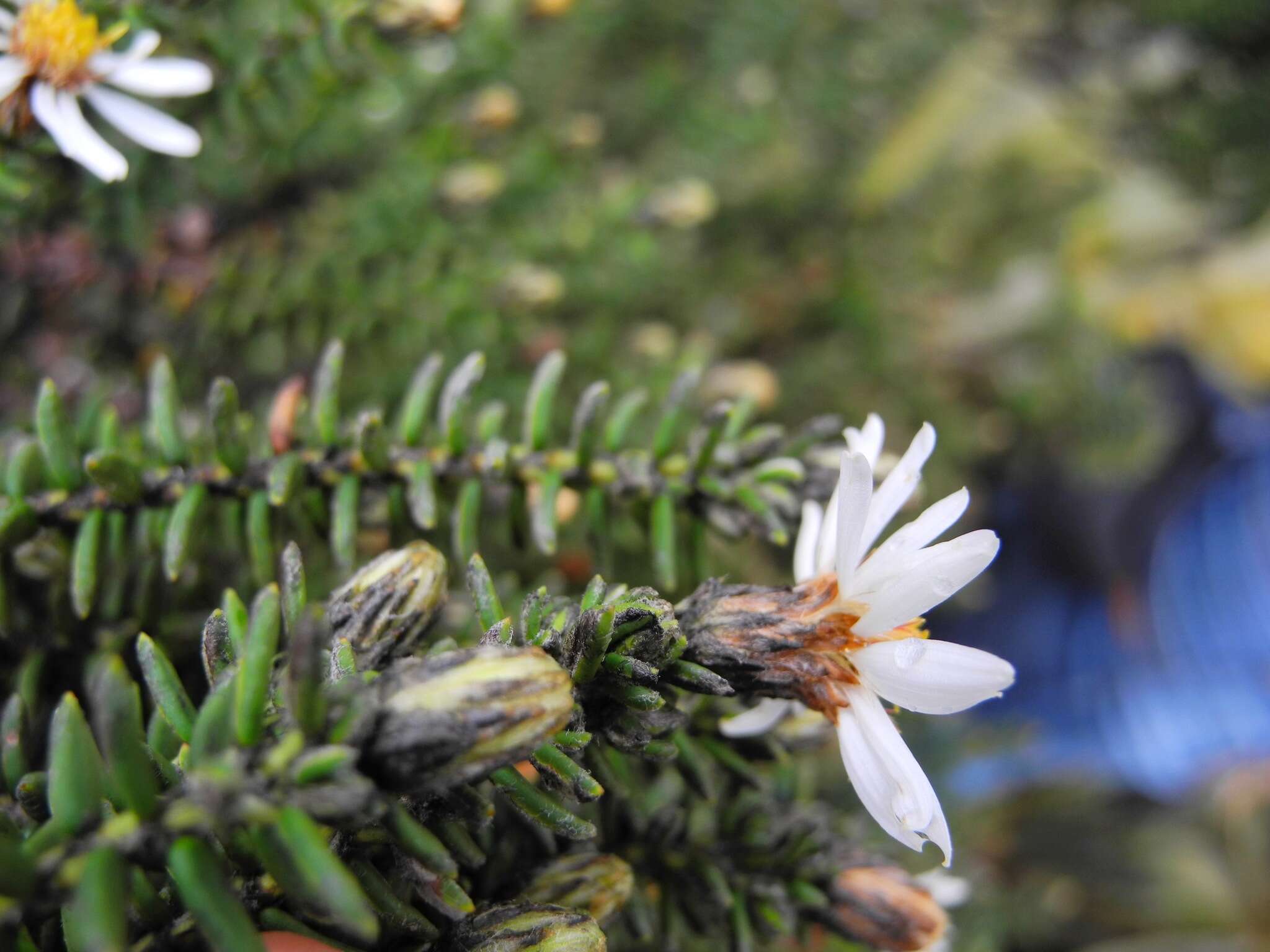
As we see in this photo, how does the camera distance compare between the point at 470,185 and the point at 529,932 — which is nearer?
the point at 529,932

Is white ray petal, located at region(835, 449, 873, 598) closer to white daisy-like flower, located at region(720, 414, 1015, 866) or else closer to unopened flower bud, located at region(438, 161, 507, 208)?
white daisy-like flower, located at region(720, 414, 1015, 866)

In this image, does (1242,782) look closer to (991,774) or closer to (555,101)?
(991,774)

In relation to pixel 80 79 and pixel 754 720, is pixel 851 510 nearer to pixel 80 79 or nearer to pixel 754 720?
pixel 754 720

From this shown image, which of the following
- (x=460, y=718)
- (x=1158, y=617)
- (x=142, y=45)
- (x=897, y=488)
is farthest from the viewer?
(x=1158, y=617)

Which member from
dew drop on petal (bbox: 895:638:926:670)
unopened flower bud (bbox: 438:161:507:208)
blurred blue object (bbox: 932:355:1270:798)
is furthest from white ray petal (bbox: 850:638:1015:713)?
blurred blue object (bbox: 932:355:1270:798)

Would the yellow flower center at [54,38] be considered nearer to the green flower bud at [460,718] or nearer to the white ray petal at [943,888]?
the green flower bud at [460,718]

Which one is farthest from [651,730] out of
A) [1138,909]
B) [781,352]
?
[1138,909]

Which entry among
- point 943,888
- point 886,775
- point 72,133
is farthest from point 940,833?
point 72,133
